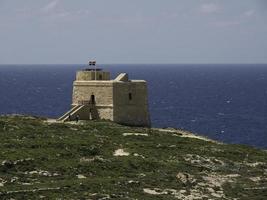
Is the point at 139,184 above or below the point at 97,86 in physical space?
below

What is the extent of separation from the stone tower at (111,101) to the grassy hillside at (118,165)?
6.66 metres

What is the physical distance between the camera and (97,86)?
65.8 m

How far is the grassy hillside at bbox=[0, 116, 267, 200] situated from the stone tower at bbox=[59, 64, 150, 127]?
6656mm

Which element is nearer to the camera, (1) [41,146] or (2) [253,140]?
(1) [41,146]

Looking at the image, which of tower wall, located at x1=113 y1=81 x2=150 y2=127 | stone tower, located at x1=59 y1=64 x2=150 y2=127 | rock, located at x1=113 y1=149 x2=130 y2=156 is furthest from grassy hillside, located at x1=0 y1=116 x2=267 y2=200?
tower wall, located at x1=113 y1=81 x2=150 y2=127

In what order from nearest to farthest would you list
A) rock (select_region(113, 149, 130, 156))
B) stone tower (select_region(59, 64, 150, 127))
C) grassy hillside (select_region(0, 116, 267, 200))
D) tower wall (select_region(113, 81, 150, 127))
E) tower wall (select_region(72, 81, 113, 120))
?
grassy hillside (select_region(0, 116, 267, 200)), rock (select_region(113, 149, 130, 156)), stone tower (select_region(59, 64, 150, 127)), tower wall (select_region(72, 81, 113, 120)), tower wall (select_region(113, 81, 150, 127))

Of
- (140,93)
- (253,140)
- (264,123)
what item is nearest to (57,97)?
(264,123)

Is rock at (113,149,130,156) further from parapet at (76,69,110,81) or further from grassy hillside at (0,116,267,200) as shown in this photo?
parapet at (76,69,110,81)

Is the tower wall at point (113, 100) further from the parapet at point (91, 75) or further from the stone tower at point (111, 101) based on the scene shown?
the parapet at point (91, 75)

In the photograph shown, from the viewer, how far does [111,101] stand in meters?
65.0

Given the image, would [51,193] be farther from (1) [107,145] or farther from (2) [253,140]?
(2) [253,140]

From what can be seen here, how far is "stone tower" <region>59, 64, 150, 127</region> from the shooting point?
6500 centimetres

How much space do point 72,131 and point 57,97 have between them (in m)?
125

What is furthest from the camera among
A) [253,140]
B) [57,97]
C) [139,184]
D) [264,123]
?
[57,97]
